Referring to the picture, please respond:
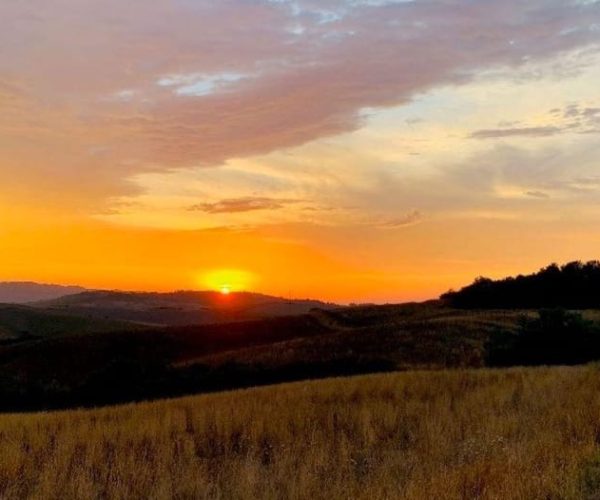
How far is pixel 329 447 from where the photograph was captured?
11.0m

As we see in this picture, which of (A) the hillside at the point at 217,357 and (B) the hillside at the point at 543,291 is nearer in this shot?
(A) the hillside at the point at 217,357

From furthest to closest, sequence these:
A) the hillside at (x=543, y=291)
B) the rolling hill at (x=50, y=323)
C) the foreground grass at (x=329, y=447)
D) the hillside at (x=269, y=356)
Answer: the rolling hill at (x=50, y=323)
the hillside at (x=543, y=291)
the hillside at (x=269, y=356)
the foreground grass at (x=329, y=447)

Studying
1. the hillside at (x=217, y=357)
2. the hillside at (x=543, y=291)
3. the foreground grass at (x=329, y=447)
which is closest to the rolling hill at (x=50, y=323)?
the hillside at (x=217, y=357)

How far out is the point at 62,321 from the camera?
368 feet

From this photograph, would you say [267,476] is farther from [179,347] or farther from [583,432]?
[179,347]

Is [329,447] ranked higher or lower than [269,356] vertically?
higher

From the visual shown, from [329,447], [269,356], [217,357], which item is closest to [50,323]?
[217,357]

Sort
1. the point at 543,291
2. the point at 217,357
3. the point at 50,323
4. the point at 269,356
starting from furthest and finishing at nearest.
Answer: the point at 50,323
the point at 543,291
the point at 217,357
the point at 269,356

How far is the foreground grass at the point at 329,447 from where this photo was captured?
318 inches

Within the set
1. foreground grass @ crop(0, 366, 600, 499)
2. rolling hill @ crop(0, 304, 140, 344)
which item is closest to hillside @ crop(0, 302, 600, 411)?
foreground grass @ crop(0, 366, 600, 499)

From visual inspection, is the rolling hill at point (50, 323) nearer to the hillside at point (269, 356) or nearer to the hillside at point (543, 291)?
the hillside at point (269, 356)

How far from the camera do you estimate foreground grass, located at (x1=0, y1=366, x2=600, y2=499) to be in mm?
8078

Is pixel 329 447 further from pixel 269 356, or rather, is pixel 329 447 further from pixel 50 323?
pixel 50 323

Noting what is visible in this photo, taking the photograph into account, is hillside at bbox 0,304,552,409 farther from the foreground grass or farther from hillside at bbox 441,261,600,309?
the foreground grass
